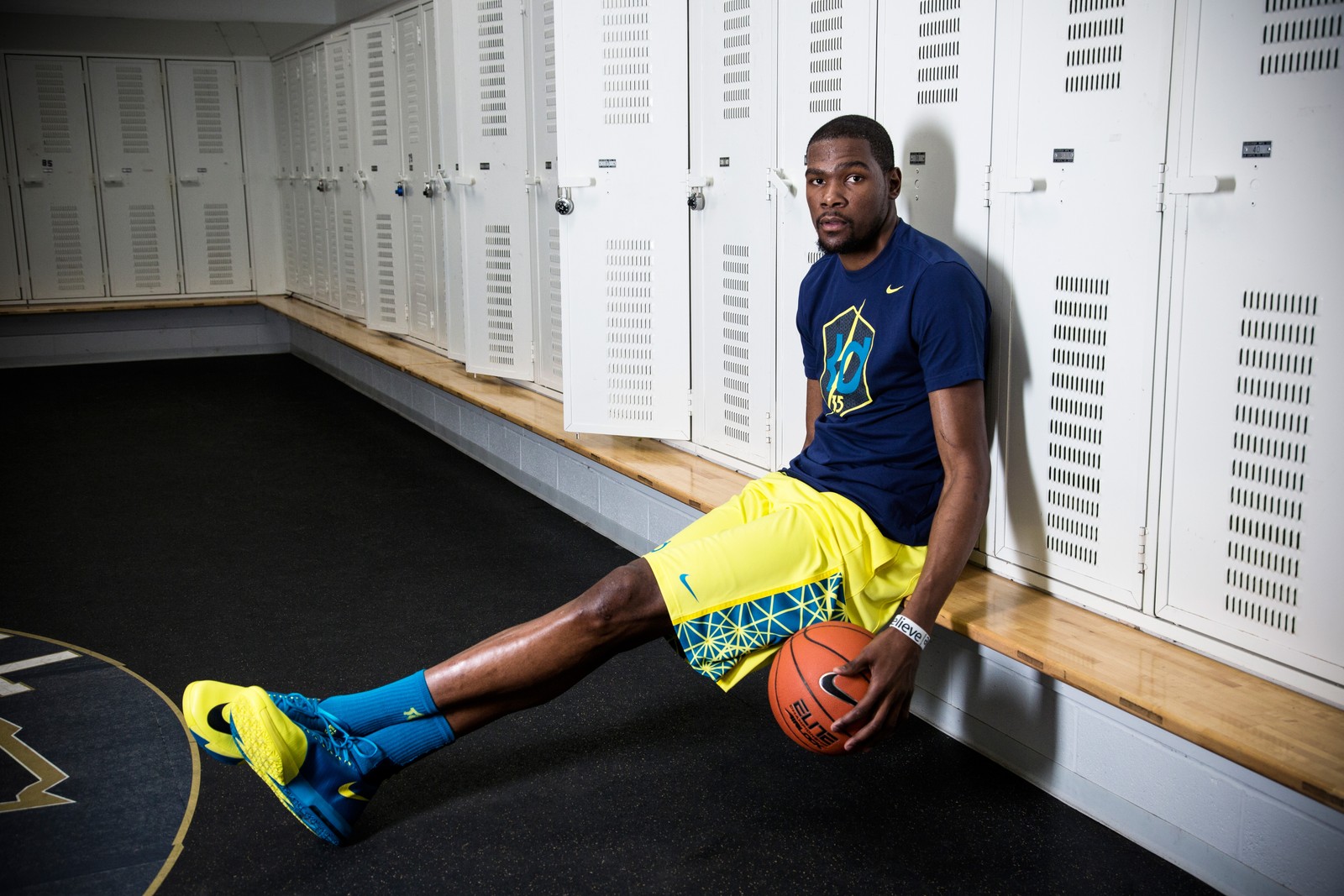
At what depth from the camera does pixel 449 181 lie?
5.32 m

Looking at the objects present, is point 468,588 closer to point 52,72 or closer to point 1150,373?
point 1150,373

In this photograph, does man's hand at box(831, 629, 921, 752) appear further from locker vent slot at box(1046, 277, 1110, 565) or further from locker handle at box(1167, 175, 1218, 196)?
locker handle at box(1167, 175, 1218, 196)

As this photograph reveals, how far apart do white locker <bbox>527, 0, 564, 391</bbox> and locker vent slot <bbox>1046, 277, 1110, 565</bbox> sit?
7.93ft

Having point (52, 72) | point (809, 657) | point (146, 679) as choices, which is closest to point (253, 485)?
point (146, 679)

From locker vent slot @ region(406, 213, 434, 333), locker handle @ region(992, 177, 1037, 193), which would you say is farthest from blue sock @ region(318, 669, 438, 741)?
locker vent slot @ region(406, 213, 434, 333)

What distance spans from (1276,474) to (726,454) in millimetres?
1903

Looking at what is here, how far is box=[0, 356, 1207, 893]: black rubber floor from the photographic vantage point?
2102mm

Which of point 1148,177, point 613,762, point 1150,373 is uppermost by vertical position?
point 1148,177

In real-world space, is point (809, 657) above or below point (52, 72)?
below

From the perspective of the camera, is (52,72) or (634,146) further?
(52,72)

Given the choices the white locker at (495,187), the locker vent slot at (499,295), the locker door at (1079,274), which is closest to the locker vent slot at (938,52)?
the locker door at (1079,274)

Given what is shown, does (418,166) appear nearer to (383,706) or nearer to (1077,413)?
(383,706)

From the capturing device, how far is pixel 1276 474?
1959mm

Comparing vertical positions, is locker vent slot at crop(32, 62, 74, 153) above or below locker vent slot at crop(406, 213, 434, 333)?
above
